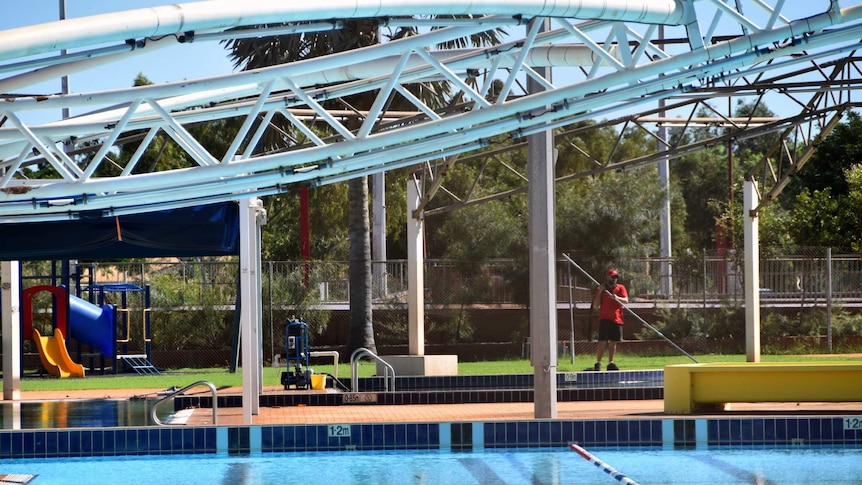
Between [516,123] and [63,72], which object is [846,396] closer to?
[516,123]

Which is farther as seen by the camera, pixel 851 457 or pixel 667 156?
pixel 667 156

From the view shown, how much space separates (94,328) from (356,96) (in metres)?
7.35

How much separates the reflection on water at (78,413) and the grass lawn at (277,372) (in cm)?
267

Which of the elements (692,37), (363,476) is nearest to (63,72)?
(363,476)

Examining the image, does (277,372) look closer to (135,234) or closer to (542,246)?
(135,234)

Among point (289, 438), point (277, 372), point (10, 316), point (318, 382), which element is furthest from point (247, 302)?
point (277, 372)

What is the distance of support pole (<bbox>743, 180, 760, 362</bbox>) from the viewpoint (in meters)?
20.7

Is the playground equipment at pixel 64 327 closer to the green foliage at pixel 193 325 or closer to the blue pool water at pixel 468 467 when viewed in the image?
the green foliage at pixel 193 325

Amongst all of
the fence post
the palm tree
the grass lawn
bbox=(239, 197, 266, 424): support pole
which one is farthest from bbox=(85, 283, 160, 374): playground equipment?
the fence post

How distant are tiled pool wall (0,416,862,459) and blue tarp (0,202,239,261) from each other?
12.5ft

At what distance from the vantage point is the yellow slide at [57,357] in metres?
22.5

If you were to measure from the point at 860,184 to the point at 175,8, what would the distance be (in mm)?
24799

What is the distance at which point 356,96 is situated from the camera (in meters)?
24.4

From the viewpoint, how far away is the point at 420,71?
12.0 m
